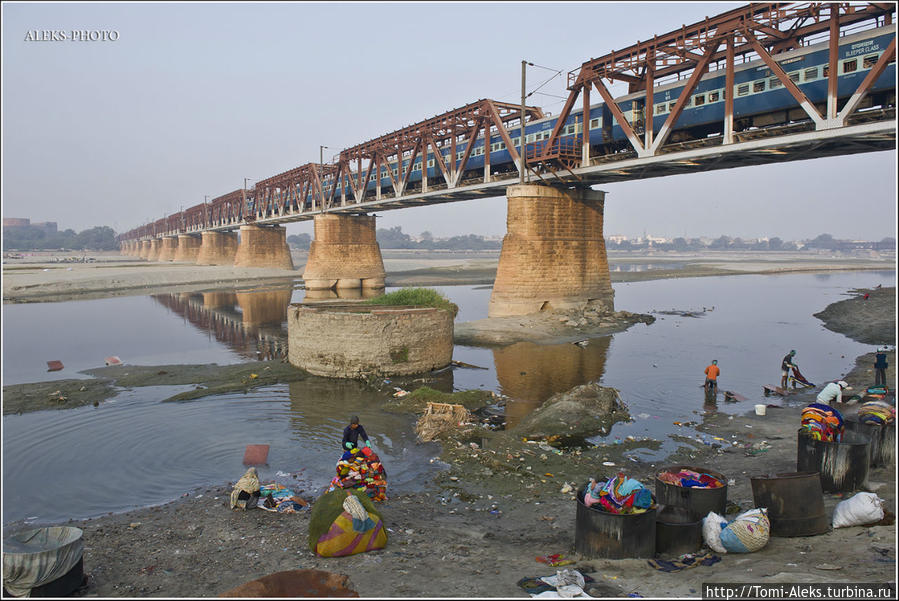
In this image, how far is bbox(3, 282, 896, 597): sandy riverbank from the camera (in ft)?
17.4

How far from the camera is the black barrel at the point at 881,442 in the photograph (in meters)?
7.66

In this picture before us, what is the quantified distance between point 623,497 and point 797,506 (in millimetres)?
1951

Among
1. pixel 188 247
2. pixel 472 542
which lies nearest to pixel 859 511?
pixel 472 542

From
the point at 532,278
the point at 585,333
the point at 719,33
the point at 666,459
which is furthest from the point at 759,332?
the point at 666,459

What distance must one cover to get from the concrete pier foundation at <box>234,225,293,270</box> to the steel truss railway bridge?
25443 mm

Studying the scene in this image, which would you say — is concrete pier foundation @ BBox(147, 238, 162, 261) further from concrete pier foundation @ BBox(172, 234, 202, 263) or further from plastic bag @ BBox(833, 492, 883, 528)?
plastic bag @ BBox(833, 492, 883, 528)

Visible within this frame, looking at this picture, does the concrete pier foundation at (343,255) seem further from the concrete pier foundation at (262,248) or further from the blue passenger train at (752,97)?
the blue passenger train at (752,97)

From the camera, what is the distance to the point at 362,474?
8.30 m

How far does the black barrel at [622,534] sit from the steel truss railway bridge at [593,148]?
683 inches

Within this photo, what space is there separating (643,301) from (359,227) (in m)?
30.1

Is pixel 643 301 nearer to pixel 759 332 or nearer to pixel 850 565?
pixel 759 332

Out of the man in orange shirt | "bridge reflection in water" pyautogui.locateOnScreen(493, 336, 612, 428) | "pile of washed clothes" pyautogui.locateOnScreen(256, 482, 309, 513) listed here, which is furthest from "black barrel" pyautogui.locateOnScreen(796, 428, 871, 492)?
the man in orange shirt

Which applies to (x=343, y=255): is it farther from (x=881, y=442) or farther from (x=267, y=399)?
(x=881, y=442)

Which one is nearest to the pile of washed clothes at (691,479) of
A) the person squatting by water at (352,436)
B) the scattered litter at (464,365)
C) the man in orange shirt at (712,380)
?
the person squatting by water at (352,436)
